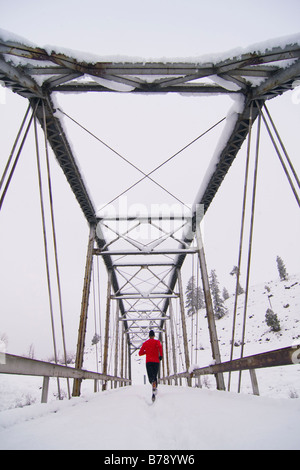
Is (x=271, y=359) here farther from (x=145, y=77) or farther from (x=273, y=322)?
(x=273, y=322)

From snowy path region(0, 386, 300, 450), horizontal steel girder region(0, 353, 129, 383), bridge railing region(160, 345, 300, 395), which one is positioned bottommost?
snowy path region(0, 386, 300, 450)

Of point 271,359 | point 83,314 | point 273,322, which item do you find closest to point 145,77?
point 271,359

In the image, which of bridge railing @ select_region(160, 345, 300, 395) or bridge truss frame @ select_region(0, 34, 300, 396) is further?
bridge truss frame @ select_region(0, 34, 300, 396)

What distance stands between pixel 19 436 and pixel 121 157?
5510mm

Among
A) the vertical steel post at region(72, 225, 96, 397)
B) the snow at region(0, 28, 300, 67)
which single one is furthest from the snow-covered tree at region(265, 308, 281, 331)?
the snow at region(0, 28, 300, 67)

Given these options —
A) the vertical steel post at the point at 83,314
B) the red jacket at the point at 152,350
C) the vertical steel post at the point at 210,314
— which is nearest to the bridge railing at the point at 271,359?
the vertical steel post at the point at 210,314

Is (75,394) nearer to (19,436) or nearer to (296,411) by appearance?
(19,436)

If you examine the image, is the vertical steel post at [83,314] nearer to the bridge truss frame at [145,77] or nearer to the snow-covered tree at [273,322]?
the bridge truss frame at [145,77]

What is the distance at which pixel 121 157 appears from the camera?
20.2 feet

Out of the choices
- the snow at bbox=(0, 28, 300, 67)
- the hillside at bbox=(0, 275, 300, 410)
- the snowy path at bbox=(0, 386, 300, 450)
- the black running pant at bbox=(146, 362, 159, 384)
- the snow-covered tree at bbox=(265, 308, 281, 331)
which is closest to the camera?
the snowy path at bbox=(0, 386, 300, 450)

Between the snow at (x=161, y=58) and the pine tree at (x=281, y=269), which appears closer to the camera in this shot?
the snow at (x=161, y=58)

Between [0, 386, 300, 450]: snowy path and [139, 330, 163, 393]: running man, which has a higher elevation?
[139, 330, 163, 393]: running man

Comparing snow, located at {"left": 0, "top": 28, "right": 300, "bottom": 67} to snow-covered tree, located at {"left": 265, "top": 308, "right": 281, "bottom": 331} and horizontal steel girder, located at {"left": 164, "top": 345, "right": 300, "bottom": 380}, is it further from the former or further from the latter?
snow-covered tree, located at {"left": 265, "top": 308, "right": 281, "bottom": 331}

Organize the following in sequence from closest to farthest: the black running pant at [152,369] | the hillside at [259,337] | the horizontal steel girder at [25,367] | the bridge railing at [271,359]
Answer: the horizontal steel girder at [25,367], the bridge railing at [271,359], the black running pant at [152,369], the hillside at [259,337]
